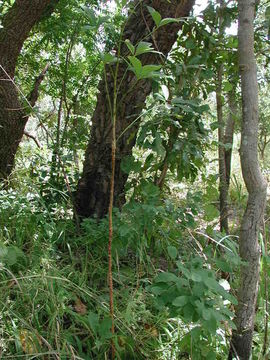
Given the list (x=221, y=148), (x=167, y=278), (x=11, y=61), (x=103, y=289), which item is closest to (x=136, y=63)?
(x=167, y=278)

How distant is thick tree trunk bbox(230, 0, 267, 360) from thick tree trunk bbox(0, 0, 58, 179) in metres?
1.91

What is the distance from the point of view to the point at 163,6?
250 cm

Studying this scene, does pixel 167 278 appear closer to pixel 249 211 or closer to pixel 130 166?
pixel 249 211

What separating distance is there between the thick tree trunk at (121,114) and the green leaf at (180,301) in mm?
1327

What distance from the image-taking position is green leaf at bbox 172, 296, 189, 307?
1.30 metres

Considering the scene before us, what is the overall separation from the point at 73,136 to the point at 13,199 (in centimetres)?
85

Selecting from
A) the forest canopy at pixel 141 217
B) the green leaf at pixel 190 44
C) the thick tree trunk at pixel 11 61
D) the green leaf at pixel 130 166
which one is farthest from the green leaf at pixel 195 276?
the thick tree trunk at pixel 11 61

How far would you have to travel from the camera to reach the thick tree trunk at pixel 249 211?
68.4 inches

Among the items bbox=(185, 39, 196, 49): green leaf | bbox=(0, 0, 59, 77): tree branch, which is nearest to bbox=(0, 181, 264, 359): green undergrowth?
bbox=(185, 39, 196, 49): green leaf

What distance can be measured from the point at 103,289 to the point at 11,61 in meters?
2.11

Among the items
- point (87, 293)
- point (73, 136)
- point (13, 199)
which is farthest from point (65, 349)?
point (73, 136)

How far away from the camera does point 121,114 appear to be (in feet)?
8.32

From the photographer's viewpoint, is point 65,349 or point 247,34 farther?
point 247,34

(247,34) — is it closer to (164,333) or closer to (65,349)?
(164,333)
